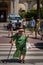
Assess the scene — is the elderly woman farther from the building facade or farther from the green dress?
the building facade

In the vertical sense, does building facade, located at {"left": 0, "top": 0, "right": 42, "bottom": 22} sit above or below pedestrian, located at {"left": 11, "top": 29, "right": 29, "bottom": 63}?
below

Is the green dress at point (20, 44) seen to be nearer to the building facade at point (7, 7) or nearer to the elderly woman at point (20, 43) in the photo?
the elderly woman at point (20, 43)

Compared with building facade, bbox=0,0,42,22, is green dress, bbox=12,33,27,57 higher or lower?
higher

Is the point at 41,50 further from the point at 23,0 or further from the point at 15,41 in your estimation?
the point at 23,0

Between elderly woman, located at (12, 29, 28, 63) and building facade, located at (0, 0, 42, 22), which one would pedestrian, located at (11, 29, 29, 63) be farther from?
building facade, located at (0, 0, 42, 22)

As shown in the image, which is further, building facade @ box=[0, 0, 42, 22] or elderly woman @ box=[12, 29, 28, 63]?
building facade @ box=[0, 0, 42, 22]

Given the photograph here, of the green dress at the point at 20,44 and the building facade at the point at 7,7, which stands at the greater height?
the green dress at the point at 20,44

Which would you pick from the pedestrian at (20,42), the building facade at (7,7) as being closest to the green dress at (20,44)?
the pedestrian at (20,42)

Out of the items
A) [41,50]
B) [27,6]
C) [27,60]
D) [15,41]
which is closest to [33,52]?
[41,50]

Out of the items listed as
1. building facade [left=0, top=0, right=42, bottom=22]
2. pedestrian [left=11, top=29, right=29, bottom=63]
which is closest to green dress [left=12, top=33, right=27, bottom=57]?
pedestrian [left=11, top=29, right=29, bottom=63]

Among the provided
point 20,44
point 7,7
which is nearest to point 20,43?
point 20,44

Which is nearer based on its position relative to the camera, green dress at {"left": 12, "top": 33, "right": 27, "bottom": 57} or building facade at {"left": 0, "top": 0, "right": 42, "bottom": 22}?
green dress at {"left": 12, "top": 33, "right": 27, "bottom": 57}

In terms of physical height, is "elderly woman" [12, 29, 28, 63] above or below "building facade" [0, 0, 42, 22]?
above

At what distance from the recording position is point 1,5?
196ft
